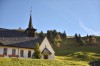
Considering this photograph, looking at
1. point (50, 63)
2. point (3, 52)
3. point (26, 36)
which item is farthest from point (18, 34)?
point (50, 63)

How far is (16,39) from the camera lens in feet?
212

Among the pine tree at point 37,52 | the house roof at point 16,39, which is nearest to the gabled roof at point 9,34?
the house roof at point 16,39

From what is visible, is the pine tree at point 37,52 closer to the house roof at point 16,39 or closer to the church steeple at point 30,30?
the house roof at point 16,39

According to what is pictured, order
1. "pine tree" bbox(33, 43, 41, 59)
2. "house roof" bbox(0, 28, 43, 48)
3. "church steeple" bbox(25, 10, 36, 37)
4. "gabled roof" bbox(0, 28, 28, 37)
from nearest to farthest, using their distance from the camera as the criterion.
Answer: "pine tree" bbox(33, 43, 41, 59) < "house roof" bbox(0, 28, 43, 48) < "gabled roof" bbox(0, 28, 28, 37) < "church steeple" bbox(25, 10, 36, 37)

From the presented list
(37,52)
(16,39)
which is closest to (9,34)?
(16,39)

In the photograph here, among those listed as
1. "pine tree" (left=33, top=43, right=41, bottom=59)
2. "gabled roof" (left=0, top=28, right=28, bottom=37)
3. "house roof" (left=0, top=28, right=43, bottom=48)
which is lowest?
"pine tree" (left=33, top=43, right=41, bottom=59)

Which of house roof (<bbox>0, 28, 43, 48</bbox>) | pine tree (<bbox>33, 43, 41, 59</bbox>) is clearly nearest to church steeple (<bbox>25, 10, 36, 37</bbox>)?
house roof (<bbox>0, 28, 43, 48</bbox>)

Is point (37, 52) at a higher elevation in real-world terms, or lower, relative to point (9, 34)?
lower

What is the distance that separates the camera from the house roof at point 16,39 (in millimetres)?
62219

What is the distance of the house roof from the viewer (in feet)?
204

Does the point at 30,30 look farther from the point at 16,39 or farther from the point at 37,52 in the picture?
the point at 37,52

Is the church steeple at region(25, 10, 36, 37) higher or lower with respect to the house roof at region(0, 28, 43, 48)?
higher

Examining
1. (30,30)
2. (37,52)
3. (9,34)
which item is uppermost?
(30,30)

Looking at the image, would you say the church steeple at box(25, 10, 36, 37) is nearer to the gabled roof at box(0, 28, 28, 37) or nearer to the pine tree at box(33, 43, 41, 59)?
the gabled roof at box(0, 28, 28, 37)
